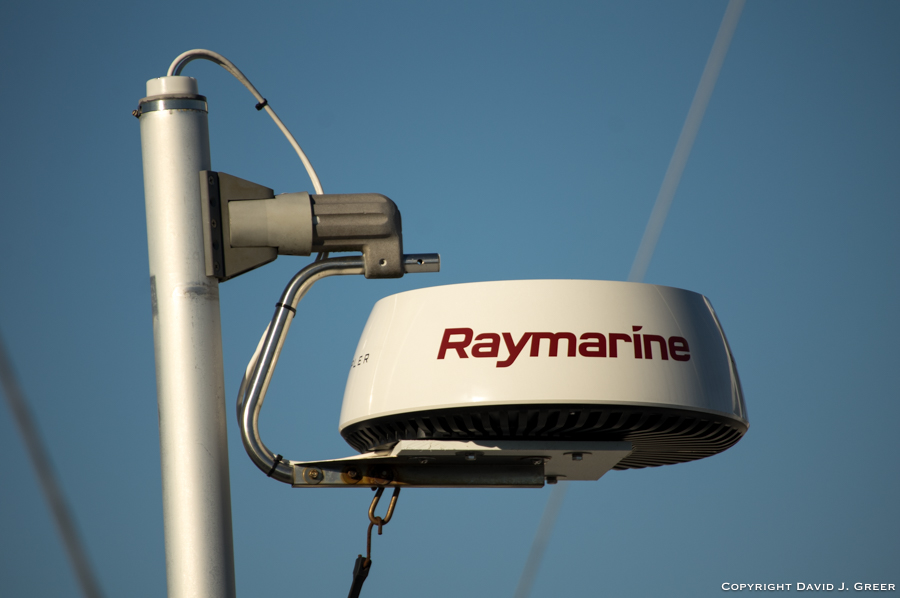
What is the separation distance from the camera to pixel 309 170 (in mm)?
2551

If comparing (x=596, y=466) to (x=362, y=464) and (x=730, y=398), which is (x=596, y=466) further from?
(x=362, y=464)

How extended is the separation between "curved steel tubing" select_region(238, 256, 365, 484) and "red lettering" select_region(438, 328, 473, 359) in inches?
9.8

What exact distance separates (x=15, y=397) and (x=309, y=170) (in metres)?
1.57

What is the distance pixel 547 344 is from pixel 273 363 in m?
0.63

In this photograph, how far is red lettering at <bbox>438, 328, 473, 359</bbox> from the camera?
2.46 meters

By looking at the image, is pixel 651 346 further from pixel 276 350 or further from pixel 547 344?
pixel 276 350

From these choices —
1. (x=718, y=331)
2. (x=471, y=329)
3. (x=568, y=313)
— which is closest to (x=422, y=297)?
(x=471, y=329)

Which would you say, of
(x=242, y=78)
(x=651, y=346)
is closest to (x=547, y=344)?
(x=651, y=346)

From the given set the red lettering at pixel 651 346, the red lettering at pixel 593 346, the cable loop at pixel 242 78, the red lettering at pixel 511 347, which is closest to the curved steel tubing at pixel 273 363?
the cable loop at pixel 242 78

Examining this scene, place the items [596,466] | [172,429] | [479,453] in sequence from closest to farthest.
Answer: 1. [172,429]
2. [479,453]
3. [596,466]

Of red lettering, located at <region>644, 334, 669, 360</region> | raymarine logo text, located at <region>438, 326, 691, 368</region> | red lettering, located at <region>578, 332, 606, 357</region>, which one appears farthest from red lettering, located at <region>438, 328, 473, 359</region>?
red lettering, located at <region>644, 334, 669, 360</region>

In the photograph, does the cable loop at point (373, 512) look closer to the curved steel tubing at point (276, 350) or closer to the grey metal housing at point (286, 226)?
the curved steel tubing at point (276, 350)

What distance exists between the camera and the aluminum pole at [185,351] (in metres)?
2.26

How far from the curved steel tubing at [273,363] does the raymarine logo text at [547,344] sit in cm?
28
